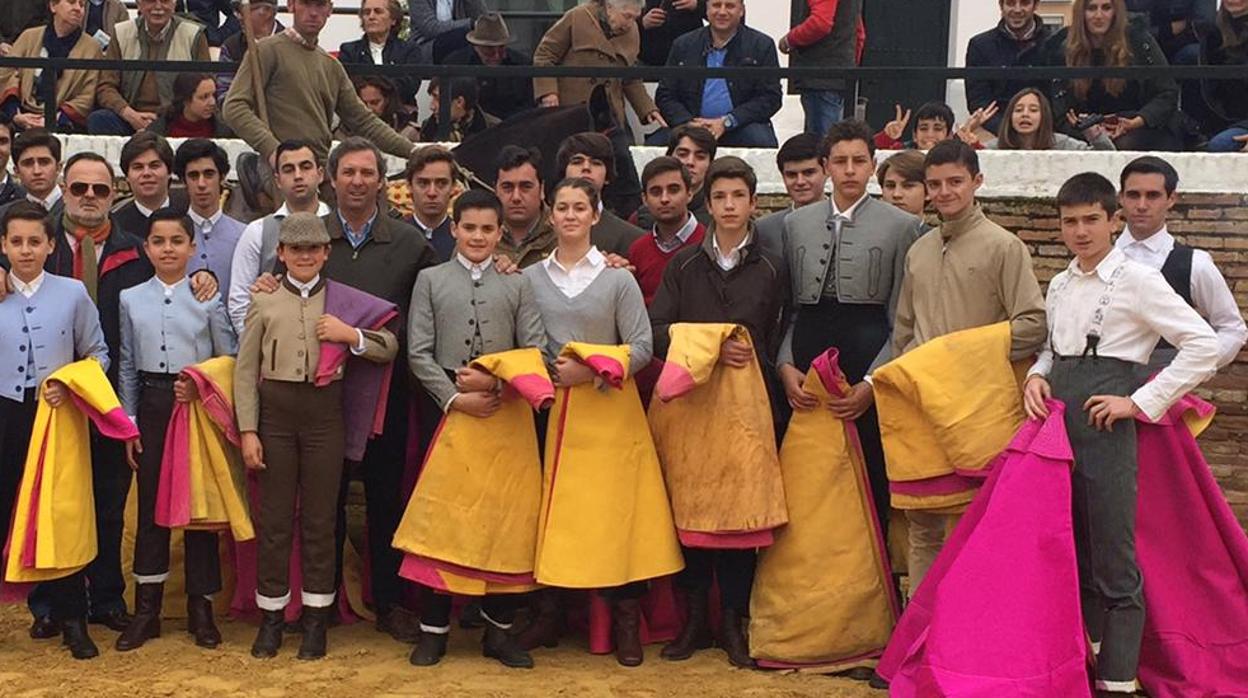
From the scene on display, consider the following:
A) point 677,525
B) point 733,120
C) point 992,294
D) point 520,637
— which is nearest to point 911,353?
point 992,294

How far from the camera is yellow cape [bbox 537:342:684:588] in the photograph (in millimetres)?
7004

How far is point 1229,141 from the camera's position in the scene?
9.82m

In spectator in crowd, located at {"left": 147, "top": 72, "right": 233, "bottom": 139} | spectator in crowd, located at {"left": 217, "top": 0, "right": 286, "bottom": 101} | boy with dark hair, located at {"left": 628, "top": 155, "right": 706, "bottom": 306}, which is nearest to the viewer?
boy with dark hair, located at {"left": 628, "top": 155, "right": 706, "bottom": 306}

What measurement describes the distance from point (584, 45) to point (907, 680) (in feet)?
16.5

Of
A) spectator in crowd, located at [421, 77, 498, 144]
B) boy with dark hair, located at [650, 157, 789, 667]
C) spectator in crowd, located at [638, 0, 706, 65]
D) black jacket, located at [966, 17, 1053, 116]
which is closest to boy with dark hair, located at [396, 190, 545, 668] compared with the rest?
boy with dark hair, located at [650, 157, 789, 667]

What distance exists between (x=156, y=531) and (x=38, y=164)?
167 cm

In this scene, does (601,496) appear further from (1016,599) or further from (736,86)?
(736,86)

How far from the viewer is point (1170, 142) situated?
10047 millimetres

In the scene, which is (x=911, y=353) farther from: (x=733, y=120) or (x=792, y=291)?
(x=733, y=120)

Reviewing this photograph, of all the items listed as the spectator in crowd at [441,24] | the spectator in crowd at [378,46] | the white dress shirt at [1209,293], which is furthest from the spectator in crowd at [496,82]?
the white dress shirt at [1209,293]

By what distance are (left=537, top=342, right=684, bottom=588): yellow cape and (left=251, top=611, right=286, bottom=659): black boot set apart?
101 cm

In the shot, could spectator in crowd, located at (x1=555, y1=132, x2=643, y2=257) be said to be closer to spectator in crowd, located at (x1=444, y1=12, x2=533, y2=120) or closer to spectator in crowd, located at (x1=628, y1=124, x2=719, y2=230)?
spectator in crowd, located at (x1=628, y1=124, x2=719, y2=230)

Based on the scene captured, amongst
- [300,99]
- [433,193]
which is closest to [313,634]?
[433,193]

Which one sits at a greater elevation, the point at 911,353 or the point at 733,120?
the point at 733,120
